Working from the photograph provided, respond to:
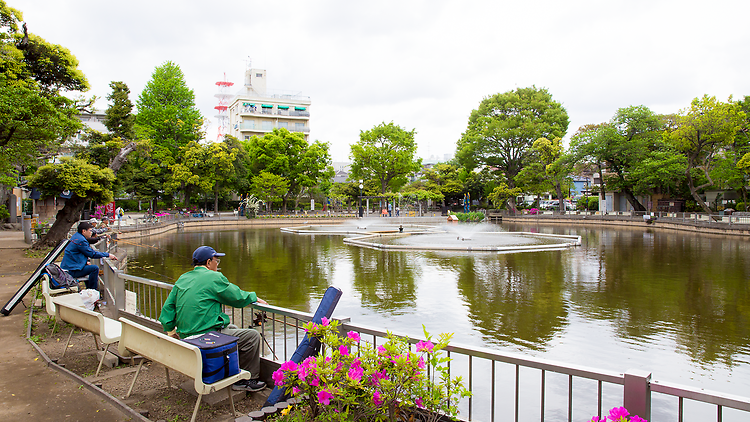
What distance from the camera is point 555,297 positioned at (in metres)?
9.73

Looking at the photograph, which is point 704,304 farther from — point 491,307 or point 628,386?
point 628,386

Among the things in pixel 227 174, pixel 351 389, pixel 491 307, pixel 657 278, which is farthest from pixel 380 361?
pixel 227 174

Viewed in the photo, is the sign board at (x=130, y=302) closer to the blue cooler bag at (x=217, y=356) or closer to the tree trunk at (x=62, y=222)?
the blue cooler bag at (x=217, y=356)

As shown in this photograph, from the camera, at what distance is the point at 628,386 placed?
2.34 metres

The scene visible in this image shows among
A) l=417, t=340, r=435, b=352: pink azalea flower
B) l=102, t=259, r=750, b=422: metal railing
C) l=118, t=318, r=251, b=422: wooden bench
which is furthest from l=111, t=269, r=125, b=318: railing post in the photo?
l=417, t=340, r=435, b=352: pink azalea flower

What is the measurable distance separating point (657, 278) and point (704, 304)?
301 centimetres

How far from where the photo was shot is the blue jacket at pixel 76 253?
22.2 ft

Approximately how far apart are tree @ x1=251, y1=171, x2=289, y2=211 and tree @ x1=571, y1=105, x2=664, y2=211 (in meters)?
30.2

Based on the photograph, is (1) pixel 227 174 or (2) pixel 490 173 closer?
(1) pixel 227 174

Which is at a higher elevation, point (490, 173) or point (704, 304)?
point (490, 173)

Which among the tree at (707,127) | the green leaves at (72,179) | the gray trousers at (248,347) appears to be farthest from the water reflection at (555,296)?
the tree at (707,127)

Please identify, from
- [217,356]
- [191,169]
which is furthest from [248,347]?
[191,169]

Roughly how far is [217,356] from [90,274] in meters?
5.22

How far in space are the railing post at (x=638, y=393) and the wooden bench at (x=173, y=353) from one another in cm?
270
